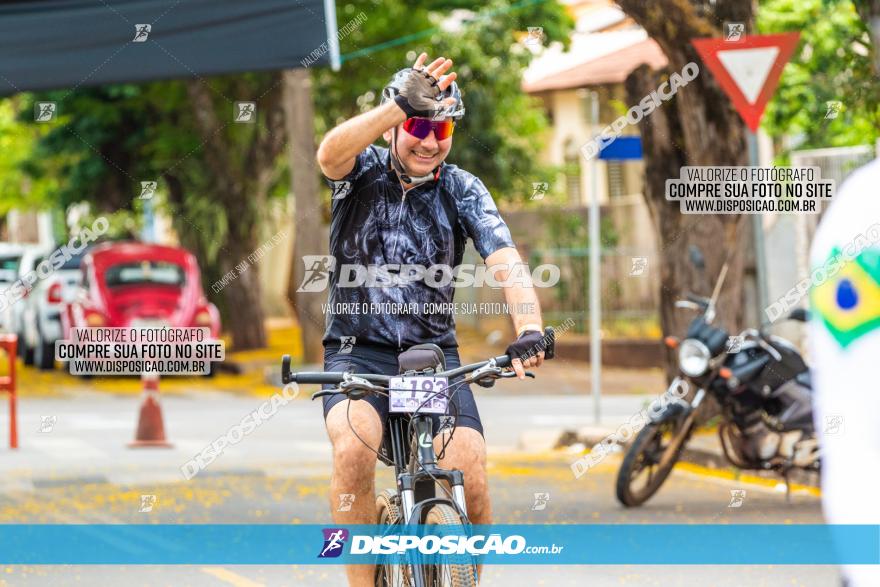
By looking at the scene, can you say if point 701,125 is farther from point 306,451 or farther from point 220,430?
point 220,430

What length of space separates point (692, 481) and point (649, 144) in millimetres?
3043

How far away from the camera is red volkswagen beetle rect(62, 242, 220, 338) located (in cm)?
2158

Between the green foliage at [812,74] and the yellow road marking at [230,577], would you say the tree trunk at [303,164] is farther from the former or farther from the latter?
the yellow road marking at [230,577]

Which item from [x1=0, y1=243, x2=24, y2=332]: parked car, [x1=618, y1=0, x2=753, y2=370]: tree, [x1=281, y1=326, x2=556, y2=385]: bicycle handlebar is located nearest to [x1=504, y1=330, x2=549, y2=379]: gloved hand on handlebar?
[x1=281, y1=326, x2=556, y2=385]: bicycle handlebar

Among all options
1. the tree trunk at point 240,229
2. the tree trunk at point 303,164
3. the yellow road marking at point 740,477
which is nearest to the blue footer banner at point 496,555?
the yellow road marking at point 740,477

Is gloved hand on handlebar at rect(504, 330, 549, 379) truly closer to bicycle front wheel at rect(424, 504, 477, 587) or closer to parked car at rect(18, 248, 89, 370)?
bicycle front wheel at rect(424, 504, 477, 587)

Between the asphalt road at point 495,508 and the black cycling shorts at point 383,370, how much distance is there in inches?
92.4

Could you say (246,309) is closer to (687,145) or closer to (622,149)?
(622,149)

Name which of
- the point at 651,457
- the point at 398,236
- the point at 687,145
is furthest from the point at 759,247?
the point at 398,236

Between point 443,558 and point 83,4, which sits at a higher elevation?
point 83,4

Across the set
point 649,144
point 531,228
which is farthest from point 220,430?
point 531,228

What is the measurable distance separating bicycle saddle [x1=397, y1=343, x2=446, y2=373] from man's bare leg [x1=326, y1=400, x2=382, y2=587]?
0.26m

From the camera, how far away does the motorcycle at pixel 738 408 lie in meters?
9.76

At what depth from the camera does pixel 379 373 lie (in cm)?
518
